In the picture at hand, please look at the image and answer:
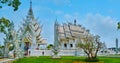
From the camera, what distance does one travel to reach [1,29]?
25.6 meters

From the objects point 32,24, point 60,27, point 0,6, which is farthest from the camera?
point 60,27

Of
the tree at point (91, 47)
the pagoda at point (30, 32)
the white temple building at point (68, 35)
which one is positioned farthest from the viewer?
the white temple building at point (68, 35)

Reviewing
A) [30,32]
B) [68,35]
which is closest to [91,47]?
[30,32]

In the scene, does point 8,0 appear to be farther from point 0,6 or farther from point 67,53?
point 67,53

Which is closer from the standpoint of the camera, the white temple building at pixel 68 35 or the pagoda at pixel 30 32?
the pagoda at pixel 30 32

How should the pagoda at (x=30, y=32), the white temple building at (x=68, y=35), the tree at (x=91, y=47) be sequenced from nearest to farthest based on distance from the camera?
the tree at (x=91, y=47), the pagoda at (x=30, y=32), the white temple building at (x=68, y=35)

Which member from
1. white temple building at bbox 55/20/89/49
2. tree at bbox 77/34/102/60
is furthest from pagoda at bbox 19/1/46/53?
tree at bbox 77/34/102/60

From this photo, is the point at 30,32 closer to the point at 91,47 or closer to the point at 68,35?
the point at 68,35

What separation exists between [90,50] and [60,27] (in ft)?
104

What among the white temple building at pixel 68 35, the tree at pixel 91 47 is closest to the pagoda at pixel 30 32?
the white temple building at pixel 68 35

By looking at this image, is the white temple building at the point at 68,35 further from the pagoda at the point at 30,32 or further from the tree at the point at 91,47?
the tree at the point at 91,47

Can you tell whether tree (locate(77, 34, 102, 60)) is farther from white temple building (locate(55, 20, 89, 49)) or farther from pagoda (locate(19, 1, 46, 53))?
white temple building (locate(55, 20, 89, 49))

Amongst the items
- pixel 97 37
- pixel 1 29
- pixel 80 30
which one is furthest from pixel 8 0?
pixel 80 30

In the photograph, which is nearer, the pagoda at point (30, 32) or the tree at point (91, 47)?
the tree at point (91, 47)
